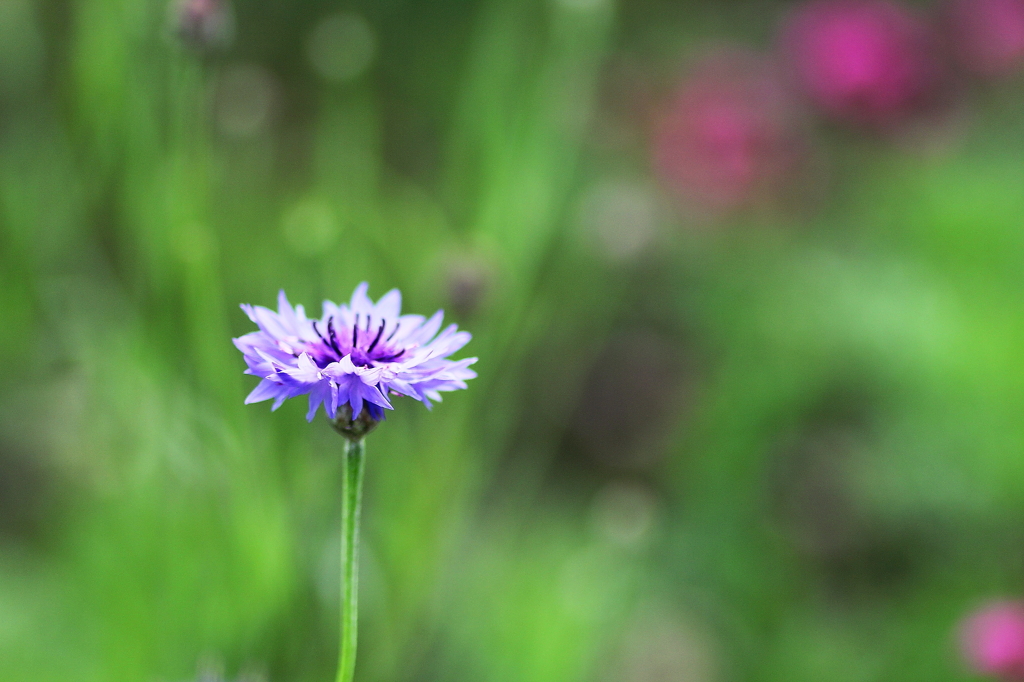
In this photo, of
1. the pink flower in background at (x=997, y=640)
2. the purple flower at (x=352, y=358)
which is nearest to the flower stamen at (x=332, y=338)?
the purple flower at (x=352, y=358)

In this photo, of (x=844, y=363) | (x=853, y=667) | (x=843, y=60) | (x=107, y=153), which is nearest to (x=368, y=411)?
(x=107, y=153)

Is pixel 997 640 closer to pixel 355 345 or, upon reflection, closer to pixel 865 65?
pixel 355 345

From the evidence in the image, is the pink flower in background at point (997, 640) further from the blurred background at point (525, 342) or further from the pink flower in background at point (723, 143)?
the pink flower in background at point (723, 143)

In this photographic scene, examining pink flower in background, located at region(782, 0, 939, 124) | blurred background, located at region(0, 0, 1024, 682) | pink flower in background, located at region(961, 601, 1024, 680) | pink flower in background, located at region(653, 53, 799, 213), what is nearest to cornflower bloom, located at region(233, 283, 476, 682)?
blurred background, located at region(0, 0, 1024, 682)

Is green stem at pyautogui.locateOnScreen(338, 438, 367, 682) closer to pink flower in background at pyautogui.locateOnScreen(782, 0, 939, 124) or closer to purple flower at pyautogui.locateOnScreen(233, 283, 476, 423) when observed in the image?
purple flower at pyautogui.locateOnScreen(233, 283, 476, 423)

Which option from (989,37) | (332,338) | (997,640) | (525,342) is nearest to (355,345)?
(332,338)

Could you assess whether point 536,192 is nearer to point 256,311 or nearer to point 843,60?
point 256,311
